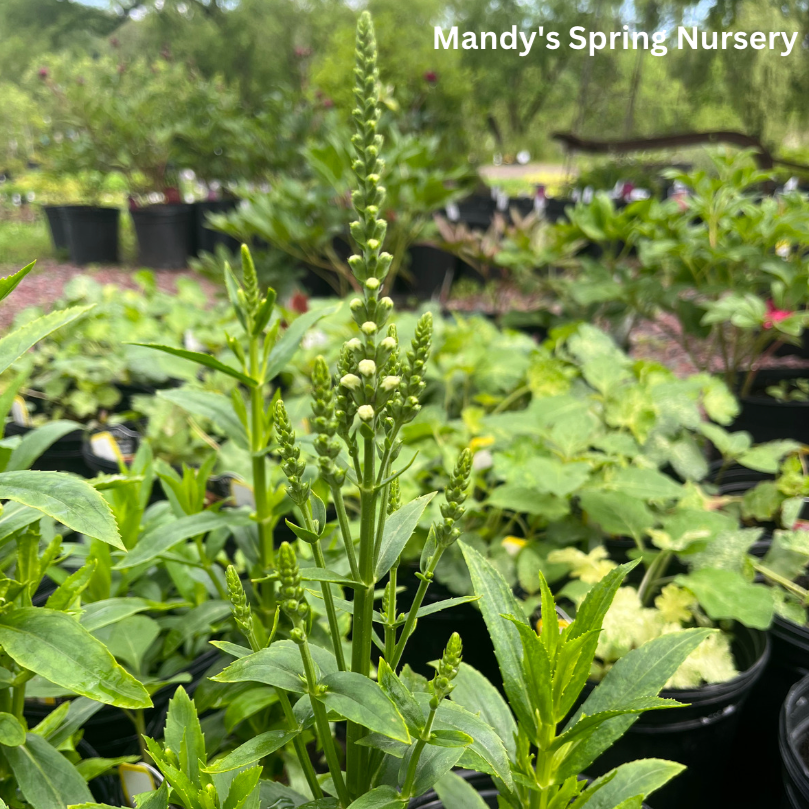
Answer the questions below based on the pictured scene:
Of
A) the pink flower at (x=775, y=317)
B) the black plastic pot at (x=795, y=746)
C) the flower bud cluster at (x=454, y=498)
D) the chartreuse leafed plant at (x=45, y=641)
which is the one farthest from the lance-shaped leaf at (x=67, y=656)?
the pink flower at (x=775, y=317)

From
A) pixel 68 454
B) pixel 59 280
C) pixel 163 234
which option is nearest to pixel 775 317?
pixel 68 454

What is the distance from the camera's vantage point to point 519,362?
77.5 inches

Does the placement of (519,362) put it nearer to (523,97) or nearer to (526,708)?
(526,708)

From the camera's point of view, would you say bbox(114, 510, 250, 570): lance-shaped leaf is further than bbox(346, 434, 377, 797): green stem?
Yes

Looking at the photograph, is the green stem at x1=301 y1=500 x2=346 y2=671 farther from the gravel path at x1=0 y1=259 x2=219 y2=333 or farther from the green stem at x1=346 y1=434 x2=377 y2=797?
the gravel path at x1=0 y1=259 x2=219 y2=333

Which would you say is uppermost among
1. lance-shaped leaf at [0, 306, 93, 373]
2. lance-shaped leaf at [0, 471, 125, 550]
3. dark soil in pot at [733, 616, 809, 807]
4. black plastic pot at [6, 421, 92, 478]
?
lance-shaped leaf at [0, 306, 93, 373]

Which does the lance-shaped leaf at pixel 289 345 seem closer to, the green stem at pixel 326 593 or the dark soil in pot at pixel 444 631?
the green stem at pixel 326 593

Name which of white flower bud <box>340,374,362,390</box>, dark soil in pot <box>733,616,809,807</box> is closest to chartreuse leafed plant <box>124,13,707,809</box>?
white flower bud <box>340,374,362,390</box>

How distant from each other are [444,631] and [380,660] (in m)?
0.91

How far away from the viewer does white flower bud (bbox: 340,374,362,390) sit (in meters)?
0.50

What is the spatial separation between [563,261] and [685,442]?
5.67ft

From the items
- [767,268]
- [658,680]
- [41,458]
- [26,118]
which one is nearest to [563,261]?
[767,268]

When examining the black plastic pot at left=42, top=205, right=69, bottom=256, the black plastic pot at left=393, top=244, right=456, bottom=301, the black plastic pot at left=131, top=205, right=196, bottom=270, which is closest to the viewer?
the black plastic pot at left=393, top=244, right=456, bottom=301

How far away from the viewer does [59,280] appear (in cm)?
590
